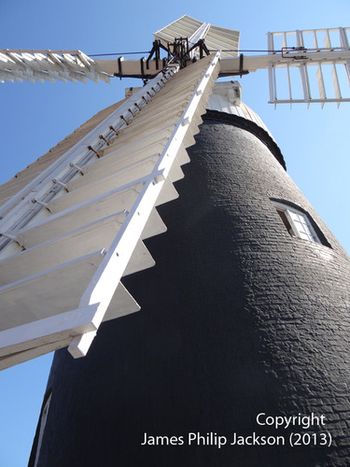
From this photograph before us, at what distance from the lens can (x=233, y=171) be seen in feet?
20.4

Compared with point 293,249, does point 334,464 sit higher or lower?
lower

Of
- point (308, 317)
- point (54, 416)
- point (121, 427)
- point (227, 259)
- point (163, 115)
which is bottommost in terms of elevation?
point (121, 427)

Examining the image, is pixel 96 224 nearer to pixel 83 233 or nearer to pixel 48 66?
pixel 83 233

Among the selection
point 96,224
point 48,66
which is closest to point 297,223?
point 96,224

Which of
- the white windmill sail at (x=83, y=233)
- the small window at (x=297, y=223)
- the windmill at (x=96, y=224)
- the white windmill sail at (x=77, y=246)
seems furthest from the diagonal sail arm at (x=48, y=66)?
the small window at (x=297, y=223)

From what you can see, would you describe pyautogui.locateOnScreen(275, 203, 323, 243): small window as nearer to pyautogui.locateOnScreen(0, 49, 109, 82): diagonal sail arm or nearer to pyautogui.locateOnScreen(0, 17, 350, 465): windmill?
pyautogui.locateOnScreen(0, 17, 350, 465): windmill

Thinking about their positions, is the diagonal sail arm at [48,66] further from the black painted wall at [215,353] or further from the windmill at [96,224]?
the black painted wall at [215,353]

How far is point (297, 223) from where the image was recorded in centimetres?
586

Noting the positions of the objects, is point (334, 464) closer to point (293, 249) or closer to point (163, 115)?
point (293, 249)

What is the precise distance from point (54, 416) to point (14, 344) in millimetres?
3380

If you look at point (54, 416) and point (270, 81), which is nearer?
point (54, 416)

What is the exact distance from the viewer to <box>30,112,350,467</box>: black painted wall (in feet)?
10.5

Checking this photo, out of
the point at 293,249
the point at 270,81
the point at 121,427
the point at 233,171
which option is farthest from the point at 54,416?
the point at 270,81

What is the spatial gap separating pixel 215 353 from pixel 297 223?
9.46 feet
